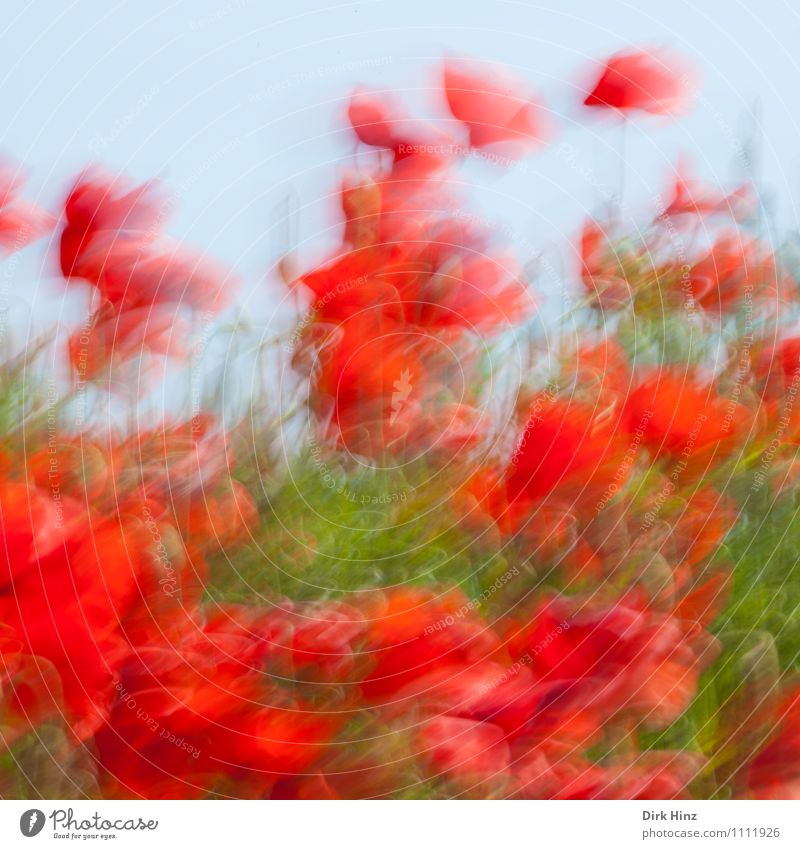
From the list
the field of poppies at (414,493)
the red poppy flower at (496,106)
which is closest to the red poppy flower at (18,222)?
the field of poppies at (414,493)

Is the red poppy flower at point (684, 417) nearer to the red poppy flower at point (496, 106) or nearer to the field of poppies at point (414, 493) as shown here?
the field of poppies at point (414, 493)

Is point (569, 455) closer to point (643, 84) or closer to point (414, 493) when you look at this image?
point (414, 493)

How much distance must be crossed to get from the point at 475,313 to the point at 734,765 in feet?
0.90

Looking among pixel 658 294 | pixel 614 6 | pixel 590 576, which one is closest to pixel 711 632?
pixel 590 576

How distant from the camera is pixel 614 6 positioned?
1.73ft

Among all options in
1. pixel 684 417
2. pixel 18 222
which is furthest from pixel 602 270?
pixel 18 222

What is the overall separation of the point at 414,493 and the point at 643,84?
246mm

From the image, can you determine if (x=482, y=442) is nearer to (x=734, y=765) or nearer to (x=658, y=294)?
(x=658, y=294)

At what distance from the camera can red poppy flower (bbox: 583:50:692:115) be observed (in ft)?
1.72

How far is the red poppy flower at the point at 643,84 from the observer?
1.72ft

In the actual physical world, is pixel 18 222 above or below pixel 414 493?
above

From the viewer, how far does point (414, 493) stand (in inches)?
19.6
